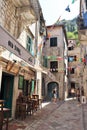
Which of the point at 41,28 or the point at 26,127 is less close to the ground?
the point at 41,28

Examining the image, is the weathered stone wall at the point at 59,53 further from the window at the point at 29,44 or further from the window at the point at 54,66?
the window at the point at 29,44

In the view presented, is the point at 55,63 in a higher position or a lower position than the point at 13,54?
higher

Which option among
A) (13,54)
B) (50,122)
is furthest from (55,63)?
(50,122)

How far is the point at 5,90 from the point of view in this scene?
9.00 m

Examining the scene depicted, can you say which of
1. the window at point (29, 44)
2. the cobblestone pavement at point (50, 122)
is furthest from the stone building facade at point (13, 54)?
the cobblestone pavement at point (50, 122)

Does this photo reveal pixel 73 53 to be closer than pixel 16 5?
Answer: No

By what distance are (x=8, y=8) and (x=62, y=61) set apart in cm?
1634

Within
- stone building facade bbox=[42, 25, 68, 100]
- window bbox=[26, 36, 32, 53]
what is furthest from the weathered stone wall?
window bbox=[26, 36, 32, 53]

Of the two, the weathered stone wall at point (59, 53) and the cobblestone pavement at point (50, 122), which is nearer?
the cobblestone pavement at point (50, 122)

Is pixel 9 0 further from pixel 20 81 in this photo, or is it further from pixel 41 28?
pixel 41 28

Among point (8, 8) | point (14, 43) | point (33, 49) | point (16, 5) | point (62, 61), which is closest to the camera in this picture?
point (14, 43)

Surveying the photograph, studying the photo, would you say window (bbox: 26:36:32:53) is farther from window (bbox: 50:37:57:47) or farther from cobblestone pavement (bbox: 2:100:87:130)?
window (bbox: 50:37:57:47)

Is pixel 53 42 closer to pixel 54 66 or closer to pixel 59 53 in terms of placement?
pixel 59 53

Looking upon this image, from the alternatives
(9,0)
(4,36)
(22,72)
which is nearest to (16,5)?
(9,0)
